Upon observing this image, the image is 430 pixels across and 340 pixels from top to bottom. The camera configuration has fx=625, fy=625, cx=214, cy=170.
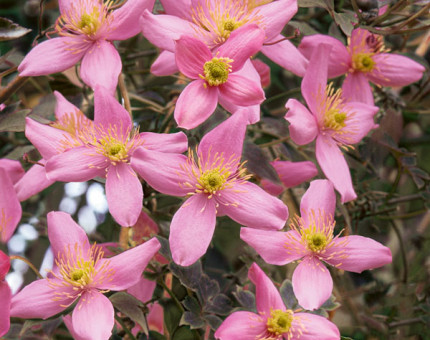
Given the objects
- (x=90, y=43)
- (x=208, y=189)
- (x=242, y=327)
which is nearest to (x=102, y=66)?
(x=90, y=43)

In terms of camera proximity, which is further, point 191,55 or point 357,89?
point 357,89

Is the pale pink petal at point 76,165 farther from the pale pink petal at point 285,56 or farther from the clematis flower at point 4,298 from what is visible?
the pale pink petal at point 285,56

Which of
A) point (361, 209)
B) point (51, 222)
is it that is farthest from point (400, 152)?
point (51, 222)

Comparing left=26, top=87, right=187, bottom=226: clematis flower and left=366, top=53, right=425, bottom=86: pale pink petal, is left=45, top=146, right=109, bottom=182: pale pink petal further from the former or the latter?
left=366, top=53, right=425, bottom=86: pale pink petal

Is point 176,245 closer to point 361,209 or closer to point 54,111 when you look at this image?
point 54,111

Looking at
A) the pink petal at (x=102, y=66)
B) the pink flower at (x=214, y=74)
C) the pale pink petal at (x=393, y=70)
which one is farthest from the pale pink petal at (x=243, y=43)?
the pale pink petal at (x=393, y=70)

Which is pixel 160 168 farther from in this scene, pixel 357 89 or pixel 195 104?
pixel 357 89
